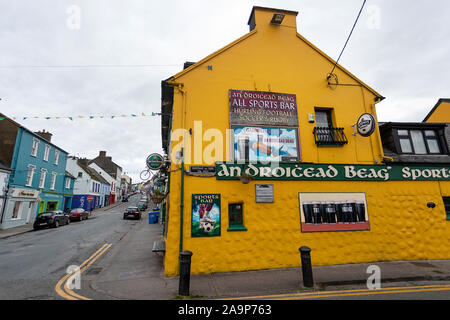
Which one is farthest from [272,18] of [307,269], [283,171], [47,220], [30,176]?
[30,176]

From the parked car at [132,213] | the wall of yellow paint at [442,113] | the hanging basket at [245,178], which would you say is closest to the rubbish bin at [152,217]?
the parked car at [132,213]

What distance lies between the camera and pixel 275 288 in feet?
20.1

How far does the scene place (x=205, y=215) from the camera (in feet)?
25.8

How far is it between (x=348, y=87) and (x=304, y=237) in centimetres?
712

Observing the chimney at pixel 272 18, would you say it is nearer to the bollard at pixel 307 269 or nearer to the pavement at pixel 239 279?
the bollard at pixel 307 269

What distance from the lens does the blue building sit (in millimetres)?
20125

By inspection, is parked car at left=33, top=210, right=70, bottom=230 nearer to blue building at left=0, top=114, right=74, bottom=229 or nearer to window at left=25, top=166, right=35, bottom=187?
blue building at left=0, top=114, right=74, bottom=229

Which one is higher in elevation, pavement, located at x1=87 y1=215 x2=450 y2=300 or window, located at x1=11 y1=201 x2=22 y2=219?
window, located at x1=11 y1=201 x2=22 y2=219

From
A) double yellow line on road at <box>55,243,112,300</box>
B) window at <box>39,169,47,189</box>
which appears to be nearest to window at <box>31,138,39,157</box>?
window at <box>39,169,47,189</box>

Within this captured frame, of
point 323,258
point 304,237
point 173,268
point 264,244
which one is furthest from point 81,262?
point 323,258

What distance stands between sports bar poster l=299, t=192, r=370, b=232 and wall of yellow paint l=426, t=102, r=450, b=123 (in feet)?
44.0

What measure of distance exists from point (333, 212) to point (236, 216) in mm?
3871

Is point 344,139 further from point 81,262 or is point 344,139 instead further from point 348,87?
point 81,262

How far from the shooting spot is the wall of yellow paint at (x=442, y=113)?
52.5ft
